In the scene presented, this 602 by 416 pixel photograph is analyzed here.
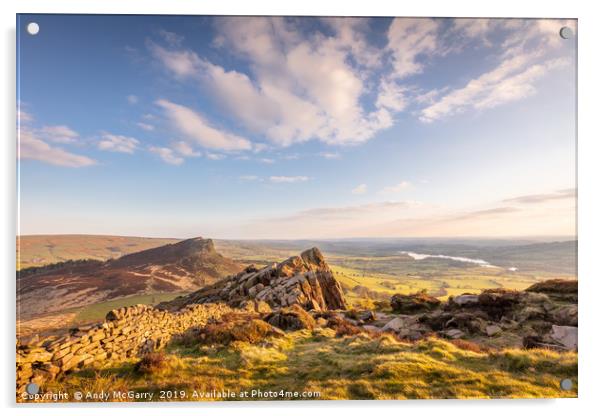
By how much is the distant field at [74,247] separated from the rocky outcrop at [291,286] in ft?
10.00

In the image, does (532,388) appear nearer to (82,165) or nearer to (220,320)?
(220,320)

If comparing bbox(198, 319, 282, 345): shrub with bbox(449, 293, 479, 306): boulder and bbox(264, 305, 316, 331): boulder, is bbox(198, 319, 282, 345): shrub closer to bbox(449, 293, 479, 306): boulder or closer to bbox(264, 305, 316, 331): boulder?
bbox(264, 305, 316, 331): boulder

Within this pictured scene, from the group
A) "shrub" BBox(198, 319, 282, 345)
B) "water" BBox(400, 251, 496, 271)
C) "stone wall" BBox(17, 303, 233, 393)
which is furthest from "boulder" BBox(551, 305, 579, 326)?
"stone wall" BBox(17, 303, 233, 393)

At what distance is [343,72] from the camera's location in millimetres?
6742

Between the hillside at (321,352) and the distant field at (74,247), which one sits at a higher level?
the distant field at (74,247)

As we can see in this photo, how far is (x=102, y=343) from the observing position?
5.48 meters

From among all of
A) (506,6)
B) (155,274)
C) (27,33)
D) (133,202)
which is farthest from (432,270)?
(27,33)

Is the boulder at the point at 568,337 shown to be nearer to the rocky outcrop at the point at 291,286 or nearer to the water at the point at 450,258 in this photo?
the water at the point at 450,258

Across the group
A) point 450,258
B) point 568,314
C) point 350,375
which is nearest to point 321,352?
point 350,375

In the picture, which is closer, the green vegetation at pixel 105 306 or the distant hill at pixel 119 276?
the distant hill at pixel 119 276

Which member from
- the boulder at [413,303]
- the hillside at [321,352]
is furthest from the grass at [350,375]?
the boulder at [413,303]
